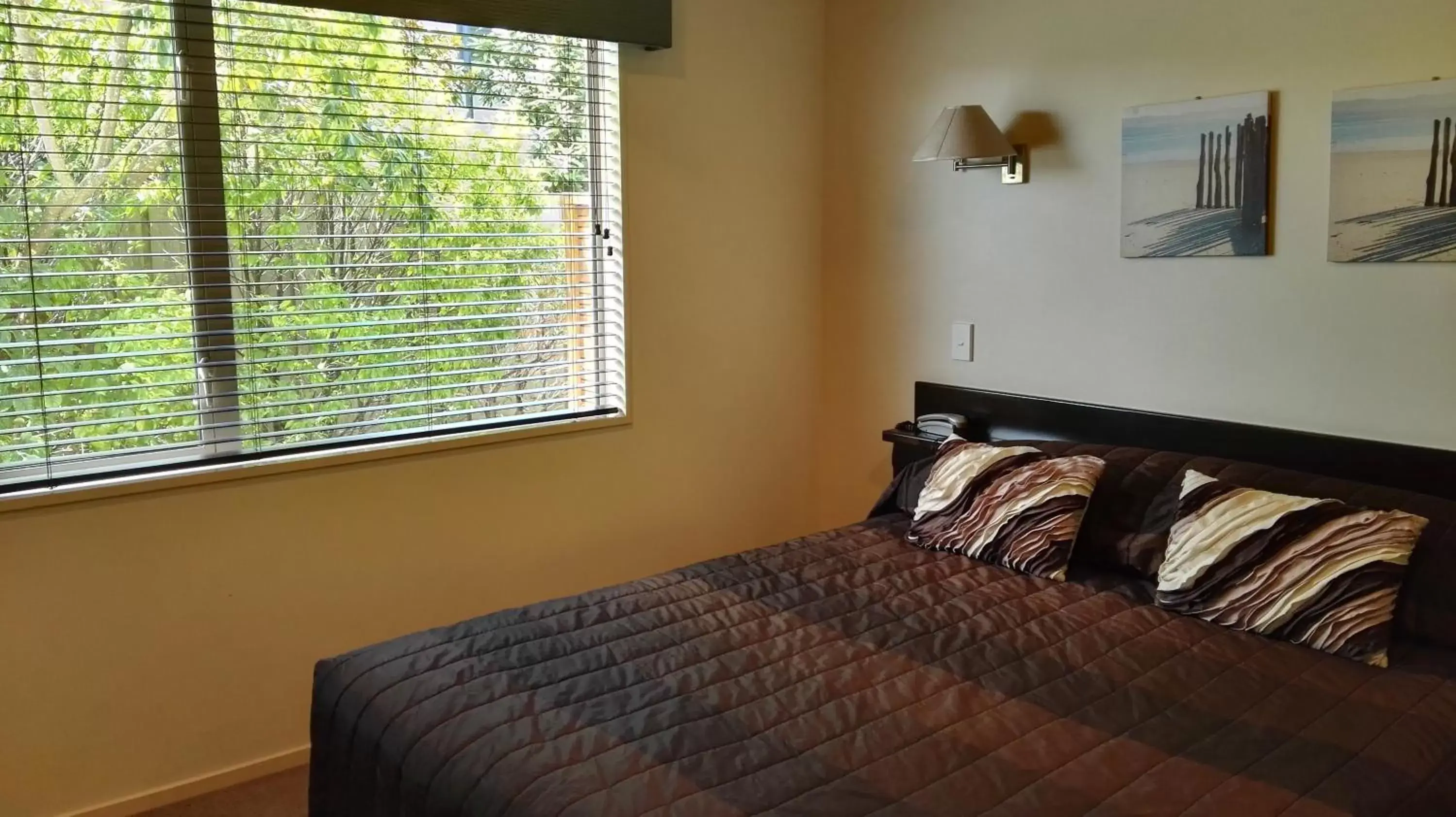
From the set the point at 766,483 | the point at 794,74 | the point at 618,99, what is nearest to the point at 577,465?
the point at 766,483

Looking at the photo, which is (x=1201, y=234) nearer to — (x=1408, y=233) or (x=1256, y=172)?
(x=1256, y=172)

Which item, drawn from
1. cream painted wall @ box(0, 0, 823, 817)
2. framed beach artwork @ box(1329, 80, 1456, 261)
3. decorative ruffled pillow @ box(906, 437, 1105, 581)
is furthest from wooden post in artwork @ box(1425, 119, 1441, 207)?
cream painted wall @ box(0, 0, 823, 817)

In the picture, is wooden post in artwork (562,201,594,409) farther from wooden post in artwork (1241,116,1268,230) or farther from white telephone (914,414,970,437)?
wooden post in artwork (1241,116,1268,230)

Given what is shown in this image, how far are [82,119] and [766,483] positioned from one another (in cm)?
223

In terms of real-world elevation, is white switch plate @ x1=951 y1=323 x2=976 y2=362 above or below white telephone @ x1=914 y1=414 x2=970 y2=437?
above

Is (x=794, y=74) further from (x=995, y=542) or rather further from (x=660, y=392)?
(x=995, y=542)

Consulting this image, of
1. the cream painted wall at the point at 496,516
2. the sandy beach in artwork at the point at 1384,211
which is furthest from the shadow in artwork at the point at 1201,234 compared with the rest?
the cream painted wall at the point at 496,516

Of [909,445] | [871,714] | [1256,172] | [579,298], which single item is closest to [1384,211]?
[1256,172]

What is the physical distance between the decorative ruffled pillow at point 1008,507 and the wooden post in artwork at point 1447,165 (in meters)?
0.90

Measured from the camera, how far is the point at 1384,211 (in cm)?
234

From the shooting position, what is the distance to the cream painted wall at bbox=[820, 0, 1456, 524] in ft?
7.79

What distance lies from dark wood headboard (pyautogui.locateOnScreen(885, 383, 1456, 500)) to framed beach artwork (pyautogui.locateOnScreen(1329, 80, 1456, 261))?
1.42 feet

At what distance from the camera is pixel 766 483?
368cm

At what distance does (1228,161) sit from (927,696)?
1563 millimetres
